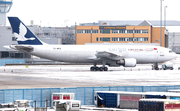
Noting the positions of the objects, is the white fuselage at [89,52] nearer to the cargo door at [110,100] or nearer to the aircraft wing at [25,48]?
the aircraft wing at [25,48]

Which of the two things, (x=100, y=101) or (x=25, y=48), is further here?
(x=25, y=48)

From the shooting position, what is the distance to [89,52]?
60.6m

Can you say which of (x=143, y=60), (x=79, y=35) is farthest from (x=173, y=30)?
(x=143, y=60)

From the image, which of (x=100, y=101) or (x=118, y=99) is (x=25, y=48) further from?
(x=118, y=99)

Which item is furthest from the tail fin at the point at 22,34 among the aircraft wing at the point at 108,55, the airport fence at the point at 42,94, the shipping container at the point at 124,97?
the shipping container at the point at 124,97

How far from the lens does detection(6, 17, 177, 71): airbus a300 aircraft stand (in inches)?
2338

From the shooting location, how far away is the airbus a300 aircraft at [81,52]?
5938 cm

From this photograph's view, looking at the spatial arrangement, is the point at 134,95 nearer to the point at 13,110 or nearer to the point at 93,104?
the point at 93,104

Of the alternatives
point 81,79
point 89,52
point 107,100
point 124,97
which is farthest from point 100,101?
point 89,52

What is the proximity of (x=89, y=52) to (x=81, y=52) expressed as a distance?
1.34 metres

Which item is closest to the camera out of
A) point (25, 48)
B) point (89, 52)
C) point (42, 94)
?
point (42, 94)

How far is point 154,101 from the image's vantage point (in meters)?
20.6

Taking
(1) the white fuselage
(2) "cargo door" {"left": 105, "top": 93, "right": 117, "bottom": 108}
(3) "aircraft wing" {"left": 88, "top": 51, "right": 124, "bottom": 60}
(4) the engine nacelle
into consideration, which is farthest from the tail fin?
(2) "cargo door" {"left": 105, "top": 93, "right": 117, "bottom": 108}

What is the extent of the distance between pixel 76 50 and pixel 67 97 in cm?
3515
